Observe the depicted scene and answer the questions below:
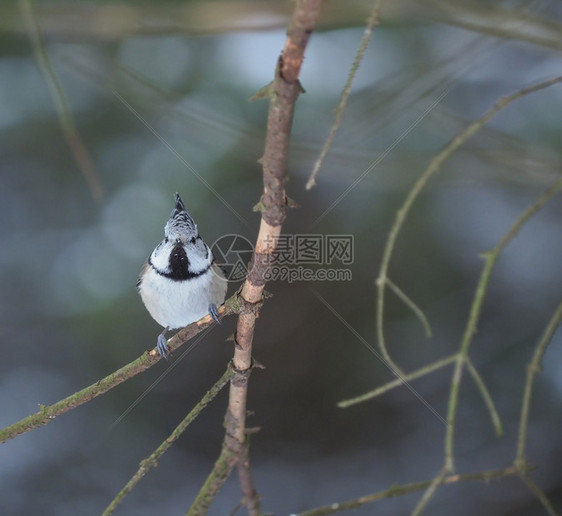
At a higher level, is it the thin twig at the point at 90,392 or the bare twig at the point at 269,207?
the thin twig at the point at 90,392

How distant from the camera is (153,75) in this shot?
1.97 m

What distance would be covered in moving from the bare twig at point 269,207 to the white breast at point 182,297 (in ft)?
1.74

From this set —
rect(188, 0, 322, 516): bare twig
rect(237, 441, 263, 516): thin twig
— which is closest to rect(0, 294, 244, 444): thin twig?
rect(188, 0, 322, 516): bare twig

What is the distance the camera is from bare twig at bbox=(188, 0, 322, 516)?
26.6 inches

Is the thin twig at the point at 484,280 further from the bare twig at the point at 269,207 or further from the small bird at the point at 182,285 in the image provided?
the small bird at the point at 182,285

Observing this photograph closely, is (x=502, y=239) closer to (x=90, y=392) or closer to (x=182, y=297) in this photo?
(x=90, y=392)

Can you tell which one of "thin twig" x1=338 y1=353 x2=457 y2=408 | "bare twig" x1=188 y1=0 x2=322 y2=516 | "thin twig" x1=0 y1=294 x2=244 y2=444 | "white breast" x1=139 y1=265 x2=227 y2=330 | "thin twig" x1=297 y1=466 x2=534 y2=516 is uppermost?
"white breast" x1=139 y1=265 x2=227 y2=330

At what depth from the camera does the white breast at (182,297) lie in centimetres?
175

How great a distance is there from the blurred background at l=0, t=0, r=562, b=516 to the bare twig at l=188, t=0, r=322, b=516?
805 millimetres

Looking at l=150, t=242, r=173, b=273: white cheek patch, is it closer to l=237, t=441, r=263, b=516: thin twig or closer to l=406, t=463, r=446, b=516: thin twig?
l=237, t=441, r=263, b=516: thin twig

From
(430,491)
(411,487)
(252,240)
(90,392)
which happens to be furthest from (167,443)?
(252,240)

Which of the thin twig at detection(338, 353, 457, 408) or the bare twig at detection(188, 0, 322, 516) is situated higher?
the bare twig at detection(188, 0, 322, 516)

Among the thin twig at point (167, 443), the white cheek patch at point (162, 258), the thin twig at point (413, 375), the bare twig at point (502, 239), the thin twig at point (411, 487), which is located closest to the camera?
the bare twig at point (502, 239)

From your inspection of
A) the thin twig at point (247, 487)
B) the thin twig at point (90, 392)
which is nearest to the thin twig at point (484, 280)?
Answer: the thin twig at point (90, 392)
